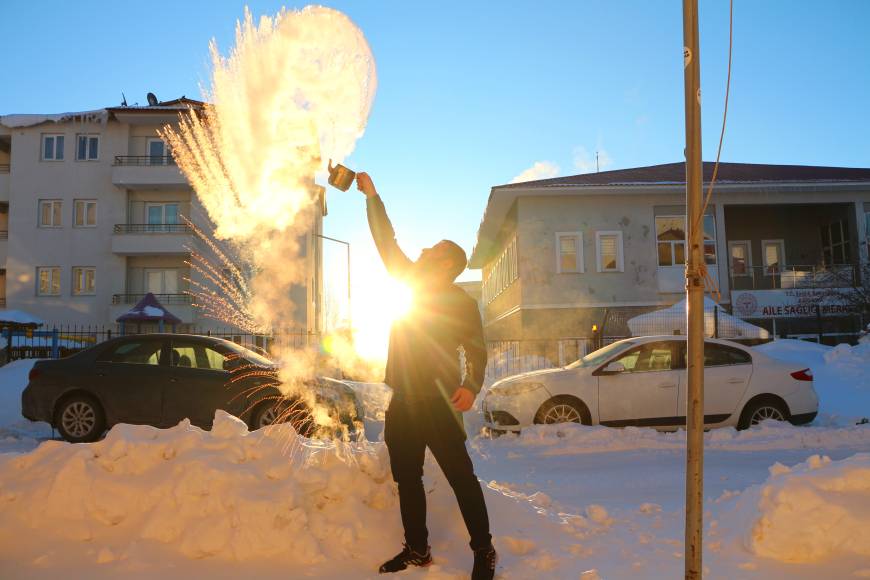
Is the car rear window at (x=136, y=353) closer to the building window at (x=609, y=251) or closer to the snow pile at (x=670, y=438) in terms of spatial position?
the snow pile at (x=670, y=438)

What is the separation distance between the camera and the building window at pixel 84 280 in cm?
3075

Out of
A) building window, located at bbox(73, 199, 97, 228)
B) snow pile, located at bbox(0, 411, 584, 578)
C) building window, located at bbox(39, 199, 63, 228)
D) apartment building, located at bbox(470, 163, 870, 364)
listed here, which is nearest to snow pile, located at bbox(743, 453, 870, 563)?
snow pile, located at bbox(0, 411, 584, 578)

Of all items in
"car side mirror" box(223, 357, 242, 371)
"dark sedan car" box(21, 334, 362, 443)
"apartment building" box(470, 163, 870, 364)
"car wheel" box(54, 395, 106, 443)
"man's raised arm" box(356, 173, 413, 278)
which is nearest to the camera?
"man's raised arm" box(356, 173, 413, 278)

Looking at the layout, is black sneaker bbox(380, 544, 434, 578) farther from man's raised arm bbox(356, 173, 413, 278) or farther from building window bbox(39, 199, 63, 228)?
building window bbox(39, 199, 63, 228)

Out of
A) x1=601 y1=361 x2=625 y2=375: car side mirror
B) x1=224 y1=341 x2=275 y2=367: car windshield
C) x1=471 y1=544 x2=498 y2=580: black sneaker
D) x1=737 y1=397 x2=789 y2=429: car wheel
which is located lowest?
x1=471 y1=544 x2=498 y2=580: black sneaker

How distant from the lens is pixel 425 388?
3.68 metres

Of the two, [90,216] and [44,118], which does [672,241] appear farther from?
[44,118]

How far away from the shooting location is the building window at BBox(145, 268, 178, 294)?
3091cm

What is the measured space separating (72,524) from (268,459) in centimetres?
117

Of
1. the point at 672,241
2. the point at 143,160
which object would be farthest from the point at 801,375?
the point at 143,160

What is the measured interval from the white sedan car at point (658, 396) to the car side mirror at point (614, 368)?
15mm

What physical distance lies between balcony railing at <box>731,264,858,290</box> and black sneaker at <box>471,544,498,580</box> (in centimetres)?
2247

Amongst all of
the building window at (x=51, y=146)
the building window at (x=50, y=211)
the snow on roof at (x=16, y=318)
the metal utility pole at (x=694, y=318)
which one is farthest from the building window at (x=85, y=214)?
the metal utility pole at (x=694, y=318)

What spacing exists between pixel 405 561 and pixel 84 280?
31850 millimetres
